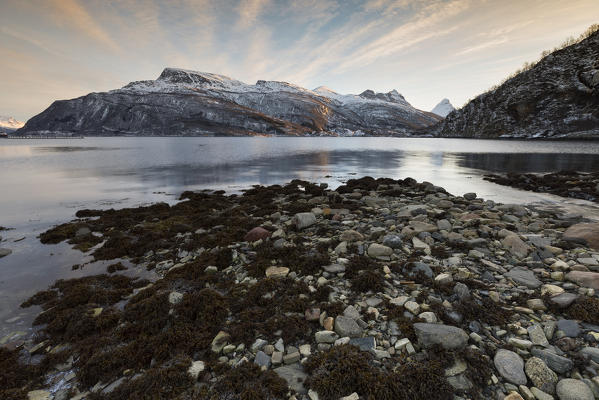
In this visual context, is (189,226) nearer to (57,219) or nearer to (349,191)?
(57,219)

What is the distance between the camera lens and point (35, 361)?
5945 mm

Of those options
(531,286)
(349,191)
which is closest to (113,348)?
(531,286)

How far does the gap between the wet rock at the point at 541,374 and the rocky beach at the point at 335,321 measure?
18 mm

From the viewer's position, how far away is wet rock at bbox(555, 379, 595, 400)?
3.86m

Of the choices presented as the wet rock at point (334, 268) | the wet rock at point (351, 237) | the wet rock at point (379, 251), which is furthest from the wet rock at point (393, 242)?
the wet rock at point (334, 268)

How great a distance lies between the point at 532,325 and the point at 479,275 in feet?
7.16

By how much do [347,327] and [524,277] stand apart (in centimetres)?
542

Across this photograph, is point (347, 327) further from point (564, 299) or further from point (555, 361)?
point (564, 299)

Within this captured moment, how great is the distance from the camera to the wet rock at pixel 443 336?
4906 mm

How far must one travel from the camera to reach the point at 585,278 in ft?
21.7

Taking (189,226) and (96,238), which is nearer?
(96,238)

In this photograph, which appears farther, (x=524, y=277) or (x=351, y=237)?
(x=351, y=237)

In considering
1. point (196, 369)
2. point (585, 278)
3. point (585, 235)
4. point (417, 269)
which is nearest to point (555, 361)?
point (417, 269)

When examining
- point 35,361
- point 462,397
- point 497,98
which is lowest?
point 35,361
